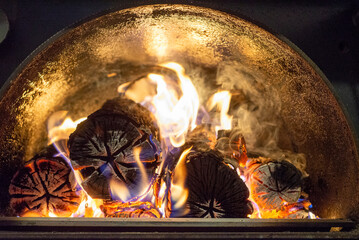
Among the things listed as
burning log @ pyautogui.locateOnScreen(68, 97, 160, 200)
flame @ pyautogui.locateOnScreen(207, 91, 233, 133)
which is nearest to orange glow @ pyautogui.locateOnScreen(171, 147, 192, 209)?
burning log @ pyautogui.locateOnScreen(68, 97, 160, 200)

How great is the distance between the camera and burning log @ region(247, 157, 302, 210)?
4.65 ft

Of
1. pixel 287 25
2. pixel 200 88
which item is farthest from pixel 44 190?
pixel 287 25

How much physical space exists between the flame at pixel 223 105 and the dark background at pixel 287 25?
60cm

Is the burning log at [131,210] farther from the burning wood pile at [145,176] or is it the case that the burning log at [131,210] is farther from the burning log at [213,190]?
the burning log at [213,190]

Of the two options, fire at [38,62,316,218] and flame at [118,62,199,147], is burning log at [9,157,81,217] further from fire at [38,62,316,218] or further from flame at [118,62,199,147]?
flame at [118,62,199,147]

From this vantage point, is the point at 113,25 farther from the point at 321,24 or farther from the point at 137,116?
the point at 321,24

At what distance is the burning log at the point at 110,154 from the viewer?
1.26m

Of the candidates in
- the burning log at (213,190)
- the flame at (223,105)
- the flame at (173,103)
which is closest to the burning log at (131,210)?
the burning log at (213,190)

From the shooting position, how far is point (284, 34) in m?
1.32

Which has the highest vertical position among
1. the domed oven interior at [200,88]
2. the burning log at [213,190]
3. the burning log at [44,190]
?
the domed oven interior at [200,88]

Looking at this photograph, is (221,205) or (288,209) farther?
(288,209)

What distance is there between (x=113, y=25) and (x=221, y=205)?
3.03 feet

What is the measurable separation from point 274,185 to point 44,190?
1063mm

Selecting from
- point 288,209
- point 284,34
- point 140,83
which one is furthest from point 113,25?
point 288,209
